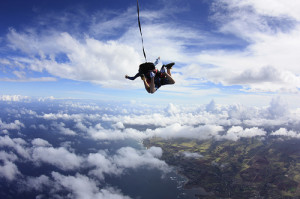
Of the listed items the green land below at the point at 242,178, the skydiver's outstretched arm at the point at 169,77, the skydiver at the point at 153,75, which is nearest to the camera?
the skydiver at the point at 153,75

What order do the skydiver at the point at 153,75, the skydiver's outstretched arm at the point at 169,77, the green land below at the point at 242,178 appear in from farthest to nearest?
the green land below at the point at 242,178 → the skydiver's outstretched arm at the point at 169,77 → the skydiver at the point at 153,75

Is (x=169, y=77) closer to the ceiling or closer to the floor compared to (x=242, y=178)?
closer to the ceiling

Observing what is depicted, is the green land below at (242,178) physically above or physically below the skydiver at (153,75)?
below

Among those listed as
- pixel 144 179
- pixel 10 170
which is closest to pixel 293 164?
pixel 144 179

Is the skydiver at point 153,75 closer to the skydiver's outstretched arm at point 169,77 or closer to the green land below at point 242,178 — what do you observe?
the skydiver's outstretched arm at point 169,77

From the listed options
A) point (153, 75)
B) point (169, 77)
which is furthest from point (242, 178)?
point (153, 75)

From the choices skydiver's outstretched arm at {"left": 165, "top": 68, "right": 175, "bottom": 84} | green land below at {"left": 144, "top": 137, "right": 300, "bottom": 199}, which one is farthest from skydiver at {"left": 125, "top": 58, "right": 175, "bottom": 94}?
green land below at {"left": 144, "top": 137, "right": 300, "bottom": 199}

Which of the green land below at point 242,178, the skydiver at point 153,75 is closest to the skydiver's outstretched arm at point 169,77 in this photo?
the skydiver at point 153,75

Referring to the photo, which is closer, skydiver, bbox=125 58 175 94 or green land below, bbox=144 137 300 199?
skydiver, bbox=125 58 175 94

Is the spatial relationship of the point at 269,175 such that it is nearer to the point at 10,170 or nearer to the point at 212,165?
the point at 212,165

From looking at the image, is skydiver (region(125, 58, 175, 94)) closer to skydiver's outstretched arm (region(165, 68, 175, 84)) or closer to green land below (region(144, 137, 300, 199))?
skydiver's outstretched arm (region(165, 68, 175, 84))

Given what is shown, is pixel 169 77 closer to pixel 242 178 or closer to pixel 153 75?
pixel 153 75
